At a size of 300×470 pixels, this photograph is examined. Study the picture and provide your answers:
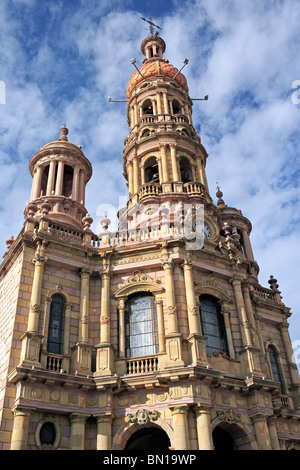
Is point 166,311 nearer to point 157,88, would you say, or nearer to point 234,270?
point 234,270

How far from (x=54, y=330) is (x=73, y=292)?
216 cm

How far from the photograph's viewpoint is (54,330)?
21.1 metres

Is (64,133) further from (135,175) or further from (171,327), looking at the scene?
(171,327)

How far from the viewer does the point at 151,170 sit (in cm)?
3425

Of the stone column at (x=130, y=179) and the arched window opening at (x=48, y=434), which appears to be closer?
the arched window opening at (x=48, y=434)

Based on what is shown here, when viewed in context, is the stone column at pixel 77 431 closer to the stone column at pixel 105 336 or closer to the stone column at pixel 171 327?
the stone column at pixel 105 336

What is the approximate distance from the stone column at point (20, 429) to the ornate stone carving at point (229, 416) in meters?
7.74

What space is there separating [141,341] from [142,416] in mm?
3464

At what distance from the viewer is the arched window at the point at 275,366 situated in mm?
27244

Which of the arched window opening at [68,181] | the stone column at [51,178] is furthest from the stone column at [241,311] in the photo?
the arched window opening at [68,181]

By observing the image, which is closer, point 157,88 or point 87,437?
point 87,437

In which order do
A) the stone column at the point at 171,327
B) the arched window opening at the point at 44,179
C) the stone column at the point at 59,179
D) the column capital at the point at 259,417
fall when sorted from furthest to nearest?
the arched window opening at the point at 44,179 → the stone column at the point at 59,179 → the column capital at the point at 259,417 → the stone column at the point at 171,327

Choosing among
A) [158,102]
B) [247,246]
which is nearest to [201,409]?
[247,246]

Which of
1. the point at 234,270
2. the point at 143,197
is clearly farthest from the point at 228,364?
the point at 143,197
